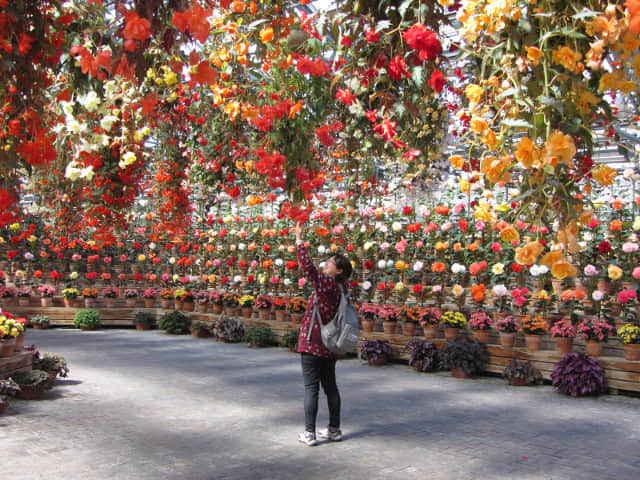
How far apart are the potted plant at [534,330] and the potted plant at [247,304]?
14.0ft

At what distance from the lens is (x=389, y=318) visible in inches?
277

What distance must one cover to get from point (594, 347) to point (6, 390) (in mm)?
5059

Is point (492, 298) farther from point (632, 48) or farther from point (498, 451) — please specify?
point (632, 48)

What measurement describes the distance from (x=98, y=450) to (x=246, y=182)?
10.1 feet

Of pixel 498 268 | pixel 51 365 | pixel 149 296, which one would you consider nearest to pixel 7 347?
pixel 51 365

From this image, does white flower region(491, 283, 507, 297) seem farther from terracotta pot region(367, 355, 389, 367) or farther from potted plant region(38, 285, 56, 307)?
potted plant region(38, 285, 56, 307)

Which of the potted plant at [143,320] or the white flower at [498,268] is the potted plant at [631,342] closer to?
the white flower at [498,268]

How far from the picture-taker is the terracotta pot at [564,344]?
18.5 ft

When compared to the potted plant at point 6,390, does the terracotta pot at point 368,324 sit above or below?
above

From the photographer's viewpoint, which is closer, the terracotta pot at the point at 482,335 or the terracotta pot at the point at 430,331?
the terracotta pot at the point at 482,335

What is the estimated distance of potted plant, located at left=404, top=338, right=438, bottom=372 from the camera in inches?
253

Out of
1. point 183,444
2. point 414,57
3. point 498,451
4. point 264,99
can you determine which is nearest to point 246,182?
point 264,99

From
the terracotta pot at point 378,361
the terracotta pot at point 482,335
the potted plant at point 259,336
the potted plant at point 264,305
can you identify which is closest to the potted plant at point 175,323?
the potted plant at point 264,305

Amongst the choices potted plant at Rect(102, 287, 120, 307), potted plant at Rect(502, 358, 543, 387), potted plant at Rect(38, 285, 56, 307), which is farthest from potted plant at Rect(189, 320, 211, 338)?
potted plant at Rect(502, 358, 543, 387)
